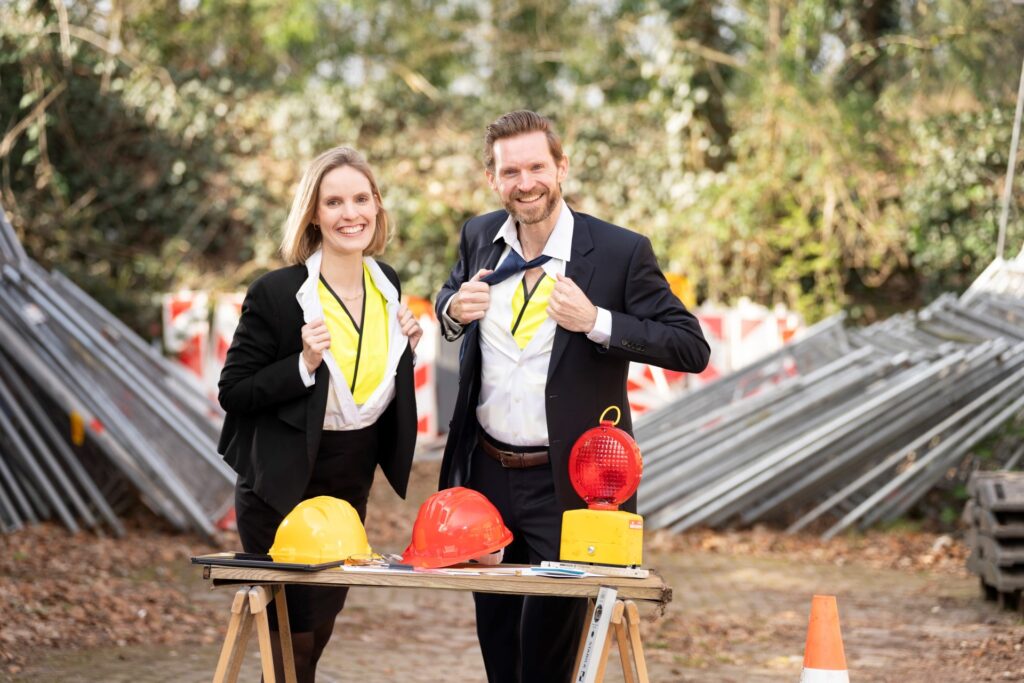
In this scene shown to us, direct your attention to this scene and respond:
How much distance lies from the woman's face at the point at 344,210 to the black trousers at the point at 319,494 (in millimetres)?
541

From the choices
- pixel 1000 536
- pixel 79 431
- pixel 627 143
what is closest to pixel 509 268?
pixel 1000 536

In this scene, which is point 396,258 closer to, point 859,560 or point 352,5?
point 352,5

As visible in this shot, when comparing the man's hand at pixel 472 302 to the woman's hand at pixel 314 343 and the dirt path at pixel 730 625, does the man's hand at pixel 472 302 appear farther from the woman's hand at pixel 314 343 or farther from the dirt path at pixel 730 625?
the dirt path at pixel 730 625

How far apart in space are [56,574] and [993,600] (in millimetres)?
5237

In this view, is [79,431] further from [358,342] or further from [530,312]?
[530,312]

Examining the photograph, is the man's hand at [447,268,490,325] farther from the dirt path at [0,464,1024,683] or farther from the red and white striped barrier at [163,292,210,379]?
the red and white striped barrier at [163,292,210,379]

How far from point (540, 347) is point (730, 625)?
3894mm

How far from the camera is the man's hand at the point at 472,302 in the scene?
3.67 m

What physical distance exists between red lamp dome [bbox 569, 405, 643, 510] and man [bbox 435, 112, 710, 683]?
22 centimetres

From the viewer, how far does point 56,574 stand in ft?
24.3

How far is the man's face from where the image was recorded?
363 centimetres

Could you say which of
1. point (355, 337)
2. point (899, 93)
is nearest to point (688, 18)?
point (899, 93)

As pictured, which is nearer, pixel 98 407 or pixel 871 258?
pixel 98 407

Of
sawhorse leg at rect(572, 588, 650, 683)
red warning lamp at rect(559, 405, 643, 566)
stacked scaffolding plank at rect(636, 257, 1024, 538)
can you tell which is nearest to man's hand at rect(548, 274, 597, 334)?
red warning lamp at rect(559, 405, 643, 566)
